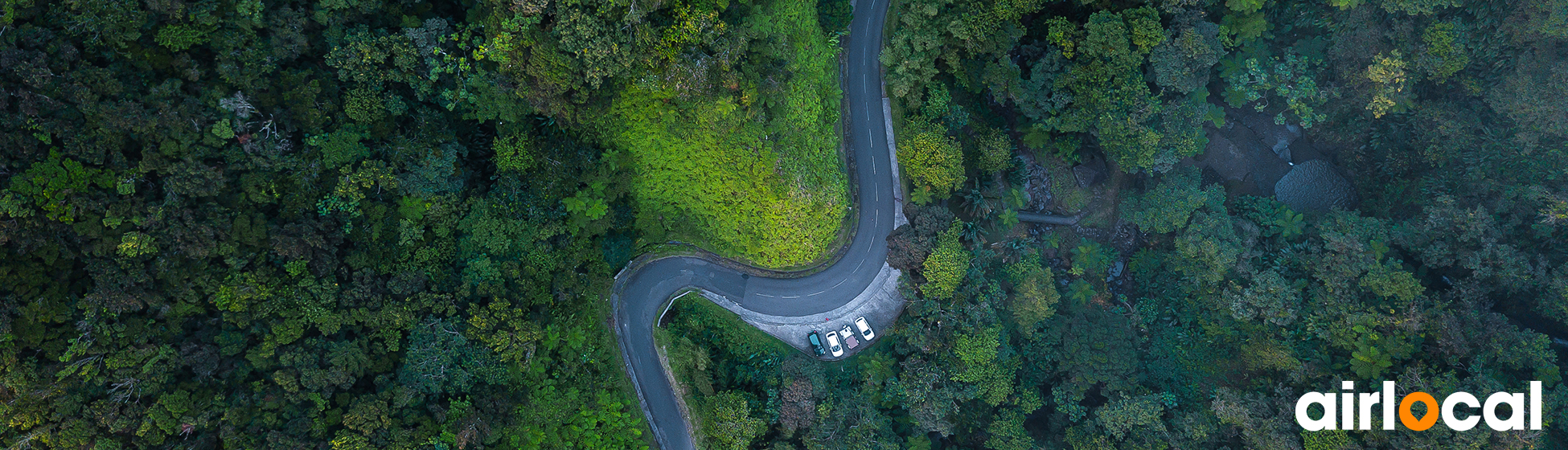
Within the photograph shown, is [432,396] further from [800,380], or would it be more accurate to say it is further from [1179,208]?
[1179,208]

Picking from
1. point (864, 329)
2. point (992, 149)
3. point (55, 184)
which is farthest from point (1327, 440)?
point (55, 184)

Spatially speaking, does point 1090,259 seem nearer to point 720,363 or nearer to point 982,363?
point 982,363

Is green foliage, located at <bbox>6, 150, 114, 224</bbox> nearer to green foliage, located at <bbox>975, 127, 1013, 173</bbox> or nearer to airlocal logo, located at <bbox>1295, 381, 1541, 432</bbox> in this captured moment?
green foliage, located at <bbox>975, 127, 1013, 173</bbox>

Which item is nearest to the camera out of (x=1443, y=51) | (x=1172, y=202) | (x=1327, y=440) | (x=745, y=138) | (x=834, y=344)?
(x=1327, y=440)

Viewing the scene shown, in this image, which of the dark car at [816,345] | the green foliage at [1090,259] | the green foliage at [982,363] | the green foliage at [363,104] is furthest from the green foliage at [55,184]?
the green foliage at [1090,259]

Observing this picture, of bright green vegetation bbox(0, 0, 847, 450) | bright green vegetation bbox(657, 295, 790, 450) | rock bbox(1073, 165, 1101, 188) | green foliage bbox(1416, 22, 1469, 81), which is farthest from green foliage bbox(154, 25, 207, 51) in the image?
green foliage bbox(1416, 22, 1469, 81)
